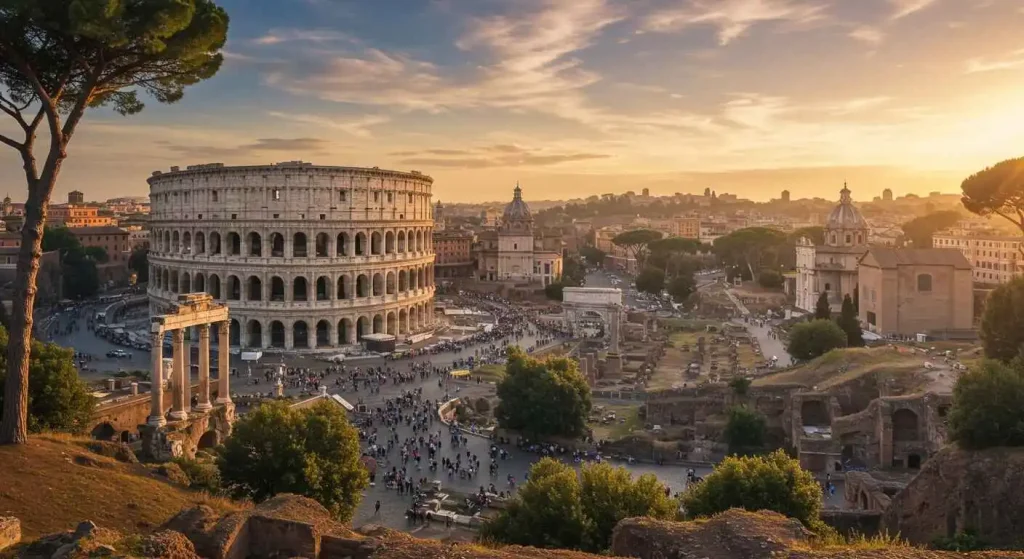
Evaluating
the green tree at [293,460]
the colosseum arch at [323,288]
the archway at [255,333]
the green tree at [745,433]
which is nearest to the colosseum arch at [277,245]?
the colosseum arch at [323,288]

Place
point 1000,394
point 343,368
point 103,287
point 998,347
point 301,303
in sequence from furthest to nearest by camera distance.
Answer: point 103,287 → point 301,303 → point 343,368 → point 998,347 → point 1000,394

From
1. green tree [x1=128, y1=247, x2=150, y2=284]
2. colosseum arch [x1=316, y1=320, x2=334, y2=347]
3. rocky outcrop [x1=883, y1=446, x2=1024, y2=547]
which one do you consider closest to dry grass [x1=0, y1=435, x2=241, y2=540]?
rocky outcrop [x1=883, y1=446, x2=1024, y2=547]

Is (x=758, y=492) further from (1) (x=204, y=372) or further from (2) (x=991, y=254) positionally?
(2) (x=991, y=254)

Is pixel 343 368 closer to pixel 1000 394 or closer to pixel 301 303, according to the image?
pixel 301 303

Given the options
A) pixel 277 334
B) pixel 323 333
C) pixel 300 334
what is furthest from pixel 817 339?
pixel 277 334

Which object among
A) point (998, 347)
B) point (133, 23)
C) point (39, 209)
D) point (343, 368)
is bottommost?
point (343, 368)

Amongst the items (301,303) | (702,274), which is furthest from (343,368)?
(702,274)

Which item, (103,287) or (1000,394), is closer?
(1000,394)
